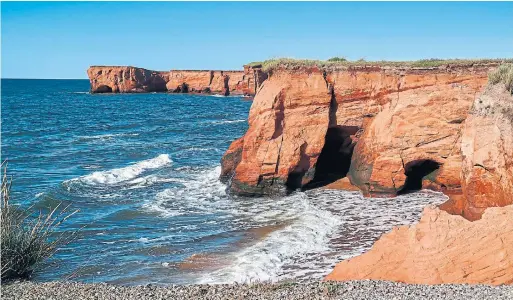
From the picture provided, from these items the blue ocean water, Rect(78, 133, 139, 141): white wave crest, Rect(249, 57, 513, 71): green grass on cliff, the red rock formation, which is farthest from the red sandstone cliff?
the red rock formation

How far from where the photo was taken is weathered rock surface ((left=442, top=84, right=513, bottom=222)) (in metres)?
11.4

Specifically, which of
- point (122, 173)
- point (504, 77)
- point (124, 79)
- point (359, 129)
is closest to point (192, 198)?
point (359, 129)

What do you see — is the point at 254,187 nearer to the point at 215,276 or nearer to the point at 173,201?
the point at 173,201

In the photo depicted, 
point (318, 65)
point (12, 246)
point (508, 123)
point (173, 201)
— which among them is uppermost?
point (318, 65)

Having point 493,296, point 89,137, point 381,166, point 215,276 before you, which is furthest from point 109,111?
point 493,296

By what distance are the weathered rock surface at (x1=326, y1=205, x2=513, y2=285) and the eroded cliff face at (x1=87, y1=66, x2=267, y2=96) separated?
88.8 metres

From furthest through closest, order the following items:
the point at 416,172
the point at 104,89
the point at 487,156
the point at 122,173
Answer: the point at 104,89 → the point at 122,173 → the point at 416,172 → the point at 487,156

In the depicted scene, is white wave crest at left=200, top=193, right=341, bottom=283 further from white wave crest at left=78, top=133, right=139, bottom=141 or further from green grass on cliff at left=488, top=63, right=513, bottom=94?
white wave crest at left=78, top=133, right=139, bottom=141

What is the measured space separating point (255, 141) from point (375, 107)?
4306mm

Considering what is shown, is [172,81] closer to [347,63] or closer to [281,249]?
[347,63]

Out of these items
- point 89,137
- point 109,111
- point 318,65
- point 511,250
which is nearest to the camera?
point 511,250

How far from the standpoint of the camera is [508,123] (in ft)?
37.9

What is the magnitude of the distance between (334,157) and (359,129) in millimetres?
1652

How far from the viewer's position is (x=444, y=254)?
369 inches
